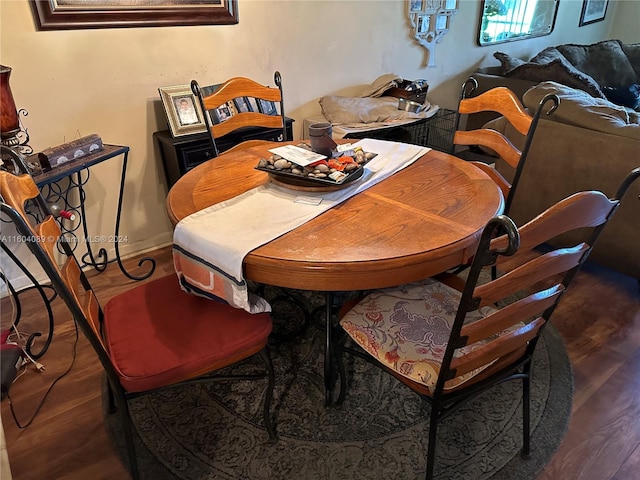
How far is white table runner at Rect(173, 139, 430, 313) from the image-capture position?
1102 millimetres

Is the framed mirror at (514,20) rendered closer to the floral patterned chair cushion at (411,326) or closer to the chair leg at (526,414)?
the floral patterned chair cushion at (411,326)

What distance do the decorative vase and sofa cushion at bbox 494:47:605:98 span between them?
3.33 metres

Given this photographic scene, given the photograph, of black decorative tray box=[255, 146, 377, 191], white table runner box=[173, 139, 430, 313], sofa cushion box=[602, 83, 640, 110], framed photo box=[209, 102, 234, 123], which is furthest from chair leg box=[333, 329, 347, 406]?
sofa cushion box=[602, 83, 640, 110]

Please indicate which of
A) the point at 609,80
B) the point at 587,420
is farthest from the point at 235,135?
the point at 609,80

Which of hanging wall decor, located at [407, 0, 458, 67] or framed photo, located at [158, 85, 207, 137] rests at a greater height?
hanging wall decor, located at [407, 0, 458, 67]

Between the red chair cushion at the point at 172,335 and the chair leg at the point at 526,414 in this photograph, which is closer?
the red chair cushion at the point at 172,335

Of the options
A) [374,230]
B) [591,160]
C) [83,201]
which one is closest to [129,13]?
[83,201]

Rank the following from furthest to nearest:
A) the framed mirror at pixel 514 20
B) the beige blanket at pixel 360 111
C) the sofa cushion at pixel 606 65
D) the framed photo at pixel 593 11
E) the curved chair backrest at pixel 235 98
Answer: the framed photo at pixel 593 11
the sofa cushion at pixel 606 65
the framed mirror at pixel 514 20
the beige blanket at pixel 360 111
the curved chair backrest at pixel 235 98

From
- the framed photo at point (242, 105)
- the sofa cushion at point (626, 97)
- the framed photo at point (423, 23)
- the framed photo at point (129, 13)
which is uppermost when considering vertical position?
the framed photo at point (129, 13)

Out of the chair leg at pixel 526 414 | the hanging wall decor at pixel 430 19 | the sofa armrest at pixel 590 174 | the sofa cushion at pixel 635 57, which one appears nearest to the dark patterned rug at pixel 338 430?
the chair leg at pixel 526 414

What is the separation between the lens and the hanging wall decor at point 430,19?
127 inches

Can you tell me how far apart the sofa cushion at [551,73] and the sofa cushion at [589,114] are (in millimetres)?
Result: 1032

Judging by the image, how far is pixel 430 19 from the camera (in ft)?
10.9

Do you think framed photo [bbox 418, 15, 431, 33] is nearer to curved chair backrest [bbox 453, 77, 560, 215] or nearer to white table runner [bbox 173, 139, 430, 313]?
Answer: curved chair backrest [bbox 453, 77, 560, 215]
